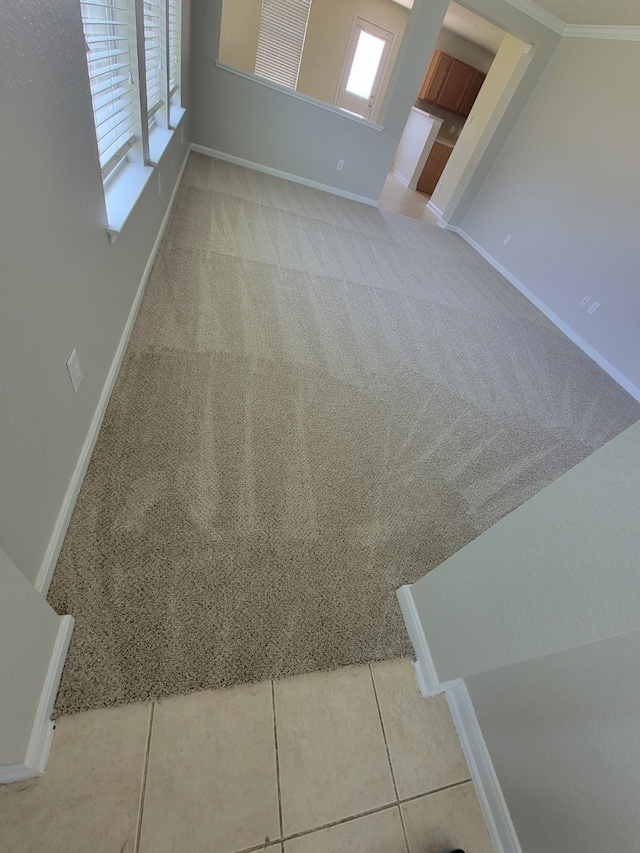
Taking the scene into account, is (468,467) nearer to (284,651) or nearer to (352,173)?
(284,651)

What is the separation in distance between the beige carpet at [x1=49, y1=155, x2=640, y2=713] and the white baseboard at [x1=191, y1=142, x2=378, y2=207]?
3.84ft

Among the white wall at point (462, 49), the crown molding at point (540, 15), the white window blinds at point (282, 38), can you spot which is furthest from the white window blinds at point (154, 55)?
the white wall at point (462, 49)

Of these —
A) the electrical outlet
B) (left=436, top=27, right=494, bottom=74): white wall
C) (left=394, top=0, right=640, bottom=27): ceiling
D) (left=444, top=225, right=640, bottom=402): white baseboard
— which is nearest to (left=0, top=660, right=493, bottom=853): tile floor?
the electrical outlet

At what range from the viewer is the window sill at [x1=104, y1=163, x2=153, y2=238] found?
53.4 inches

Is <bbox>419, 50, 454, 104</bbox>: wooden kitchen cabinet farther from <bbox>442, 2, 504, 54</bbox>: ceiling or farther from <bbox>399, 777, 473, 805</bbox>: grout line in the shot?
<bbox>399, 777, 473, 805</bbox>: grout line

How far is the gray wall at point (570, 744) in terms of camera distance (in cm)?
64

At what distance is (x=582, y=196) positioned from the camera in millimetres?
3459

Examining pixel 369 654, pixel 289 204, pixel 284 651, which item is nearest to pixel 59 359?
pixel 284 651

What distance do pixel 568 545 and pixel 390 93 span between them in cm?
471

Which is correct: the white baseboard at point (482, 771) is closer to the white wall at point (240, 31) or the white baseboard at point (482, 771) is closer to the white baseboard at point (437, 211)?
the white baseboard at point (437, 211)

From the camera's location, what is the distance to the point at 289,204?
12.1 ft

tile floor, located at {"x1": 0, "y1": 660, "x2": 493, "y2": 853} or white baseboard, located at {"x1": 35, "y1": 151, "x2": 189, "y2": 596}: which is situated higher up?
white baseboard, located at {"x1": 35, "y1": 151, "x2": 189, "y2": 596}

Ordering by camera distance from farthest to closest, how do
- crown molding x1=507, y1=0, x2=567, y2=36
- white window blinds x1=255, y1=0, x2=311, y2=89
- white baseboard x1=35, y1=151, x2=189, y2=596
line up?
white window blinds x1=255, y1=0, x2=311, y2=89, crown molding x1=507, y1=0, x2=567, y2=36, white baseboard x1=35, y1=151, x2=189, y2=596

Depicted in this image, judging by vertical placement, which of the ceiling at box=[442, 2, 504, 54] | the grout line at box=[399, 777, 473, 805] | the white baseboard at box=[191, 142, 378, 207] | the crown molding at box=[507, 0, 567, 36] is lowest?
the grout line at box=[399, 777, 473, 805]
